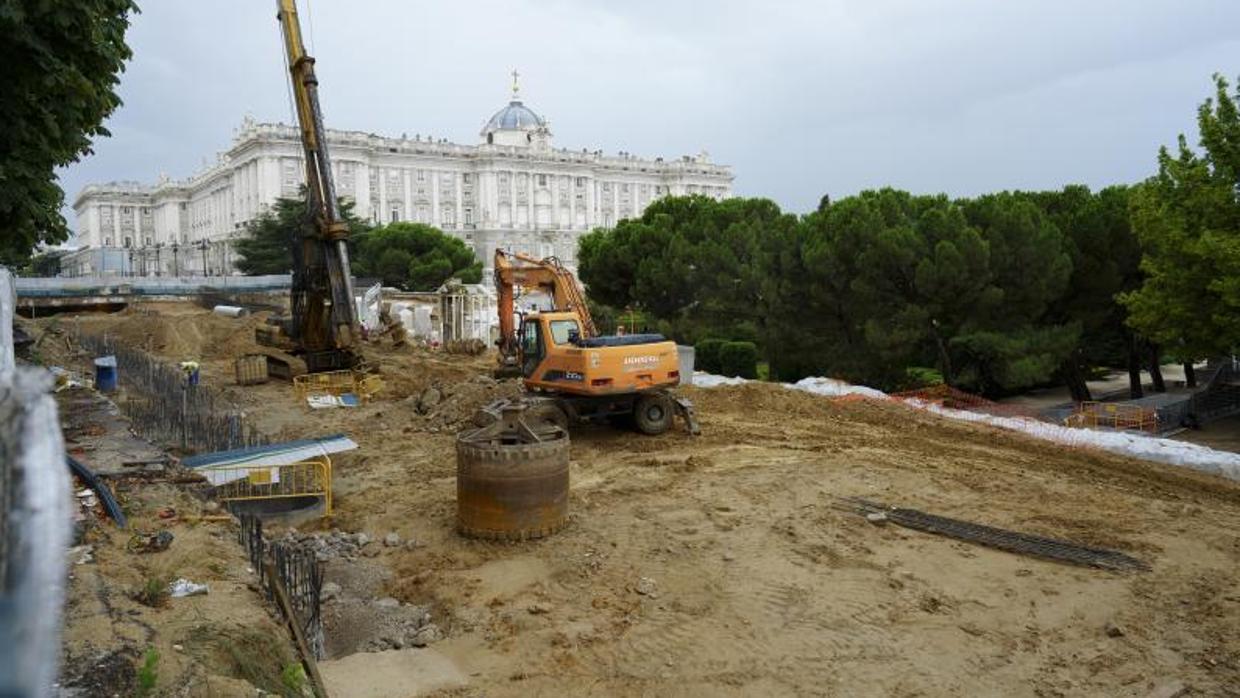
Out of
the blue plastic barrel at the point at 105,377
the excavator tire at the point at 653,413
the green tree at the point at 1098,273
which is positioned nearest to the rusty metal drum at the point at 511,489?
the excavator tire at the point at 653,413

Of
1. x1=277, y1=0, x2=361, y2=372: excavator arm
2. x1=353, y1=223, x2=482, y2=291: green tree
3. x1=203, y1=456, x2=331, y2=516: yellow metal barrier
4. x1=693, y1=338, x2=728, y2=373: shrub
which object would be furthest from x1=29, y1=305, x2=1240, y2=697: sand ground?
x1=353, y1=223, x2=482, y2=291: green tree

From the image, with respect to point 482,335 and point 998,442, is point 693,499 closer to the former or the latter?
point 998,442

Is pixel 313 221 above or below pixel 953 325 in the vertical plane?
above

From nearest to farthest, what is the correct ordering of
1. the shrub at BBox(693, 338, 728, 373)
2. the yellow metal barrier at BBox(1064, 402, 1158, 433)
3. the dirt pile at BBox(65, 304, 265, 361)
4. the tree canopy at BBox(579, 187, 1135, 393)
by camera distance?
the yellow metal barrier at BBox(1064, 402, 1158, 433), the tree canopy at BBox(579, 187, 1135, 393), the shrub at BBox(693, 338, 728, 373), the dirt pile at BBox(65, 304, 265, 361)

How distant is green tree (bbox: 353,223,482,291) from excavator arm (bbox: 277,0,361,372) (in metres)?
35.1

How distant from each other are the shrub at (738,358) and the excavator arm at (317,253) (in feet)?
39.4

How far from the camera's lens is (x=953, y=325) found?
22906mm

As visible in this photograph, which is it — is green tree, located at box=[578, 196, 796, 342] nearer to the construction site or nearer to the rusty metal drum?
the construction site

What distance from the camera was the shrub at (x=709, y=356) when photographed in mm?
28062

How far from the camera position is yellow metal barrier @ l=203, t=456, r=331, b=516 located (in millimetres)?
10023

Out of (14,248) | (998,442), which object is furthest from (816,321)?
(14,248)

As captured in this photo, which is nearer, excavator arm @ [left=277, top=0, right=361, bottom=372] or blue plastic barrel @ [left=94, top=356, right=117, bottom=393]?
blue plastic barrel @ [left=94, top=356, right=117, bottom=393]

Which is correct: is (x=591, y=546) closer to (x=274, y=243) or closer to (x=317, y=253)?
(x=317, y=253)

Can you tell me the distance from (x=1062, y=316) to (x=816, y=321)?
6.57 metres
